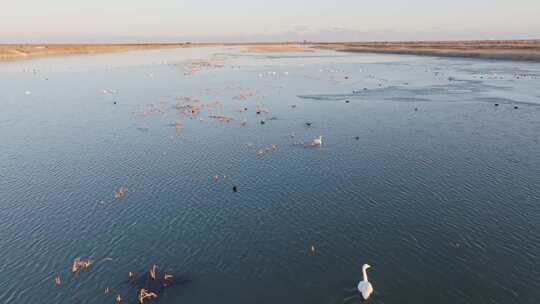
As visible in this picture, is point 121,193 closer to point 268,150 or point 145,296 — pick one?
point 145,296

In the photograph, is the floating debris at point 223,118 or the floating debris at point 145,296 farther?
the floating debris at point 223,118


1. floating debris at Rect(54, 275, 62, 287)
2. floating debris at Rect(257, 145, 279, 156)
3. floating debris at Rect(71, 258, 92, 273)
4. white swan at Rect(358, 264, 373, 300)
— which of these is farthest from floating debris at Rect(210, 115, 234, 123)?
white swan at Rect(358, 264, 373, 300)

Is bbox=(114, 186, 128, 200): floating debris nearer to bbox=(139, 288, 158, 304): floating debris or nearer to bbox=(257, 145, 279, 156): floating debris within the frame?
bbox=(139, 288, 158, 304): floating debris

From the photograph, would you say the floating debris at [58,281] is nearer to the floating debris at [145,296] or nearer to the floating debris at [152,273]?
the floating debris at [152,273]

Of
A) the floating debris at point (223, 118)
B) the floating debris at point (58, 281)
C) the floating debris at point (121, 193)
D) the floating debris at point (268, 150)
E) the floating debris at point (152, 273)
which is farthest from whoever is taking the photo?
the floating debris at point (223, 118)

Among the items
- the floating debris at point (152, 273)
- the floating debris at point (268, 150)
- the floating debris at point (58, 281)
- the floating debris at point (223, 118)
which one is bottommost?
the floating debris at point (223, 118)

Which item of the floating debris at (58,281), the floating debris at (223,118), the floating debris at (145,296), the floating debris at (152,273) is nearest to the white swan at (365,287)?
the floating debris at (145,296)

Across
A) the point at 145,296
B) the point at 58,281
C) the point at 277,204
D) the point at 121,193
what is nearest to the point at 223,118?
the point at 121,193

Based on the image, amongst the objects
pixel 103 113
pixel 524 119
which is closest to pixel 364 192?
pixel 524 119
